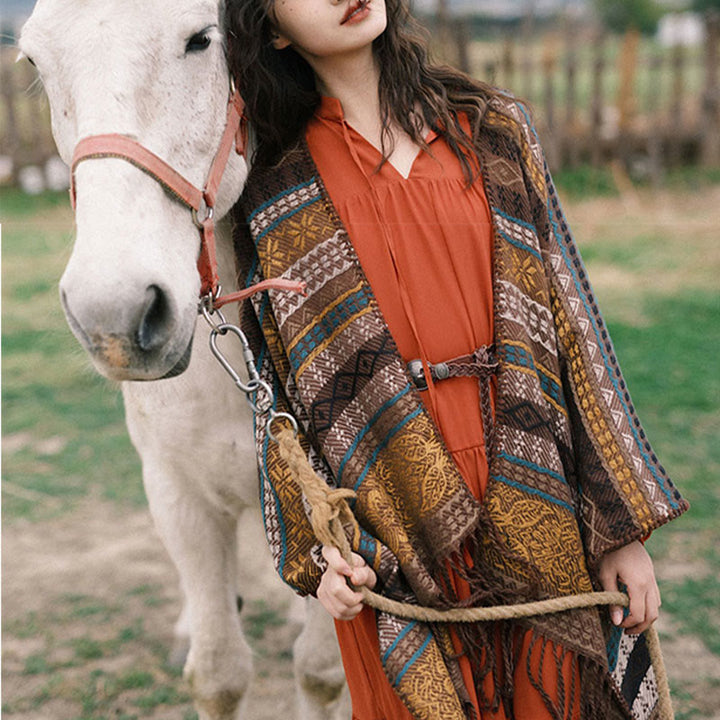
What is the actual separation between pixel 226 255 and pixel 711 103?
353 inches

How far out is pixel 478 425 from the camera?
1548mm

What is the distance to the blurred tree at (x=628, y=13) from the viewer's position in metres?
27.6

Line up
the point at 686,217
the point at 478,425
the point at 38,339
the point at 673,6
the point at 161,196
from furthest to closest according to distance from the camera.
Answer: the point at 673,6 < the point at 686,217 < the point at 38,339 < the point at 478,425 < the point at 161,196

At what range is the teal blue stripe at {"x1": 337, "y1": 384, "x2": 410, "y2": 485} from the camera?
1.47m

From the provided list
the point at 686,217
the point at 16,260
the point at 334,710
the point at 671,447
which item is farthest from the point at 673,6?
the point at 334,710

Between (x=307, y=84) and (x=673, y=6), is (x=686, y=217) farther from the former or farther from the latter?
(x=673, y=6)

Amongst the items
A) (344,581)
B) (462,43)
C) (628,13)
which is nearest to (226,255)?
(344,581)

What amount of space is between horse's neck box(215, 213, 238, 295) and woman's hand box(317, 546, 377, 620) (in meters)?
0.55

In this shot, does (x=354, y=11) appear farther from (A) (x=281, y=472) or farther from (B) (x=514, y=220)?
(A) (x=281, y=472)

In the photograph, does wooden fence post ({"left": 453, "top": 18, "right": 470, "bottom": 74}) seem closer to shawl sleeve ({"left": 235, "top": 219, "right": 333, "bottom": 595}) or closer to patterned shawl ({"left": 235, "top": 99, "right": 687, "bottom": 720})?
patterned shawl ({"left": 235, "top": 99, "right": 687, "bottom": 720})

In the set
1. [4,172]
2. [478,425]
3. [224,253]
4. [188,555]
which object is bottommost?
[4,172]

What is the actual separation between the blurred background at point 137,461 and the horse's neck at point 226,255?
289 millimetres

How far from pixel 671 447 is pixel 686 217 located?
15.7ft

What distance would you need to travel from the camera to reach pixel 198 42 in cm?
146
